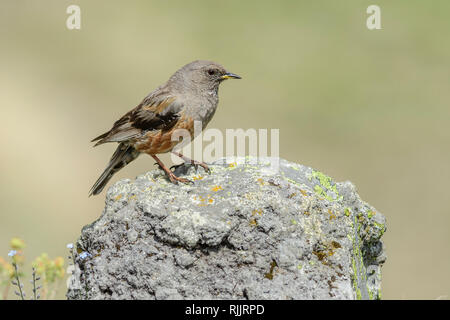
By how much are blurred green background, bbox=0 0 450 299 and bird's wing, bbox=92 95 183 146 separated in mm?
4613

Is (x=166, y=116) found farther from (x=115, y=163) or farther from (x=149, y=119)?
(x=115, y=163)

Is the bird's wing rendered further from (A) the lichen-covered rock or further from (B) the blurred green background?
(B) the blurred green background

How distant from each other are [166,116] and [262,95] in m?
10.7

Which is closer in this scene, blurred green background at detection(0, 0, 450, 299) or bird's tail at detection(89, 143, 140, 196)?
bird's tail at detection(89, 143, 140, 196)

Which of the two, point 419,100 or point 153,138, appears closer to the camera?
point 153,138

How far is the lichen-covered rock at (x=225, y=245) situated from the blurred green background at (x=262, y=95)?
576 cm

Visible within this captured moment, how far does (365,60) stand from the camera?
59.8 feet

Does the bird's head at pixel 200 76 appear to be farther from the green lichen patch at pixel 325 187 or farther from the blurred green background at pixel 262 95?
the blurred green background at pixel 262 95

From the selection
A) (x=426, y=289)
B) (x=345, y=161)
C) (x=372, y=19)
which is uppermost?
(x=372, y=19)

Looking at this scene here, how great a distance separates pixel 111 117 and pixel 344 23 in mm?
8754

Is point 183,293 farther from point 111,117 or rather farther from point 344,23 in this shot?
point 344,23

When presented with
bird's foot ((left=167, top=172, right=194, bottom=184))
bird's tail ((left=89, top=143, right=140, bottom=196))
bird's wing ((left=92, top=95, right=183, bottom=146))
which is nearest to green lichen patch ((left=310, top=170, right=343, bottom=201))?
bird's foot ((left=167, top=172, right=194, bottom=184))

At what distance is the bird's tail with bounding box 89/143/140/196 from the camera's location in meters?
6.96
